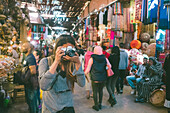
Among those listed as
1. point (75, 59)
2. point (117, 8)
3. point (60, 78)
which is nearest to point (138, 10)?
point (117, 8)

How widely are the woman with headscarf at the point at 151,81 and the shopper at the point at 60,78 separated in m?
3.80

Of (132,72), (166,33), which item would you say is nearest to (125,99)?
(132,72)

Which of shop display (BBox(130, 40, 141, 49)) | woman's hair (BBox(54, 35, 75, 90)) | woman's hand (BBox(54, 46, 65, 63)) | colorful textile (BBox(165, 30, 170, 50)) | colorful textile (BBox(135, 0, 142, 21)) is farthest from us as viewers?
shop display (BBox(130, 40, 141, 49))

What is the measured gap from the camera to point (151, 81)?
511 cm

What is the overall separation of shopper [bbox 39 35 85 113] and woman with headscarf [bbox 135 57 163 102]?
3.80 metres

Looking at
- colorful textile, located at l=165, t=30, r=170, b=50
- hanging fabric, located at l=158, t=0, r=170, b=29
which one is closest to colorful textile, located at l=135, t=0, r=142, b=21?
colorful textile, located at l=165, t=30, r=170, b=50

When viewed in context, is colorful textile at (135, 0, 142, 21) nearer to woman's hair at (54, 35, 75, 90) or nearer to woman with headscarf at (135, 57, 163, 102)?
woman with headscarf at (135, 57, 163, 102)

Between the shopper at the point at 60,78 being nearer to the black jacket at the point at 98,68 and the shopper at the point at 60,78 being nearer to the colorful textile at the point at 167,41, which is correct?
the black jacket at the point at 98,68

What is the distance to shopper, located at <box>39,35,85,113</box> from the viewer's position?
1.73 m

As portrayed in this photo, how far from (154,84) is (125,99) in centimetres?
112

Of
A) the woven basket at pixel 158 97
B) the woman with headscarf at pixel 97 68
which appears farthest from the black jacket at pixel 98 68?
the woven basket at pixel 158 97

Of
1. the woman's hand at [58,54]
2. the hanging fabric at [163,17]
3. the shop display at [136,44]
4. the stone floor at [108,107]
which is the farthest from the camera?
the shop display at [136,44]

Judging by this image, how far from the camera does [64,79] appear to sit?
6.00 ft

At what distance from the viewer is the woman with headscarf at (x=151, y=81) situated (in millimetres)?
5020
